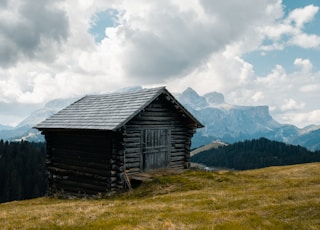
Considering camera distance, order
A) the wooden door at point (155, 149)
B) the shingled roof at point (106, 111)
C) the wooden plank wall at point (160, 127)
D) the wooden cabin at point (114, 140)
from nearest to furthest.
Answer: the shingled roof at point (106, 111) → the wooden cabin at point (114, 140) → the wooden plank wall at point (160, 127) → the wooden door at point (155, 149)

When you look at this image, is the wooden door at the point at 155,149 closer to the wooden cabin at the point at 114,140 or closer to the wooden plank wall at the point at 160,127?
the wooden cabin at the point at 114,140

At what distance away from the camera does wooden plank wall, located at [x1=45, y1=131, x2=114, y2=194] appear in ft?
77.0

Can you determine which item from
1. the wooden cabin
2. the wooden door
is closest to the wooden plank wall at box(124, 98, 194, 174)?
the wooden cabin

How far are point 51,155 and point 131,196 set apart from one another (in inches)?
430

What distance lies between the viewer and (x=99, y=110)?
26109 mm

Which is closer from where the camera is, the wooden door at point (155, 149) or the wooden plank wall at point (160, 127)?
the wooden plank wall at point (160, 127)

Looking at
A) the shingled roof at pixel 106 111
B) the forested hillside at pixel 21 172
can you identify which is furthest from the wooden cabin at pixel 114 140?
the forested hillside at pixel 21 172

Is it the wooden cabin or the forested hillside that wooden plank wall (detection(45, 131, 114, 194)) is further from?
the forested hillside

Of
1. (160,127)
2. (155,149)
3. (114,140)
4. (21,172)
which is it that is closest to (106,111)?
(114,140)

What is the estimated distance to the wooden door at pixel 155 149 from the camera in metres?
25.0

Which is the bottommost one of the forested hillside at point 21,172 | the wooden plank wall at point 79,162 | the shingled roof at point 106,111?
the forested hillside at point 21,172

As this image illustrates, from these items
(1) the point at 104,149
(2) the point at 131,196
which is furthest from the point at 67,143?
(2) the point at 131,196

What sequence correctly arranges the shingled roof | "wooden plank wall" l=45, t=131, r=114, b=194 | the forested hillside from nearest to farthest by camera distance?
1. the shingled roof
2. "wooden plank wall" l=45, t=131, r=114, b=194
3. the forested hillside

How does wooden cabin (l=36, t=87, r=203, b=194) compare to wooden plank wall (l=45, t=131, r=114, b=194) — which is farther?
wooden plank wall (l=45, t=131, r=114, b=194)
